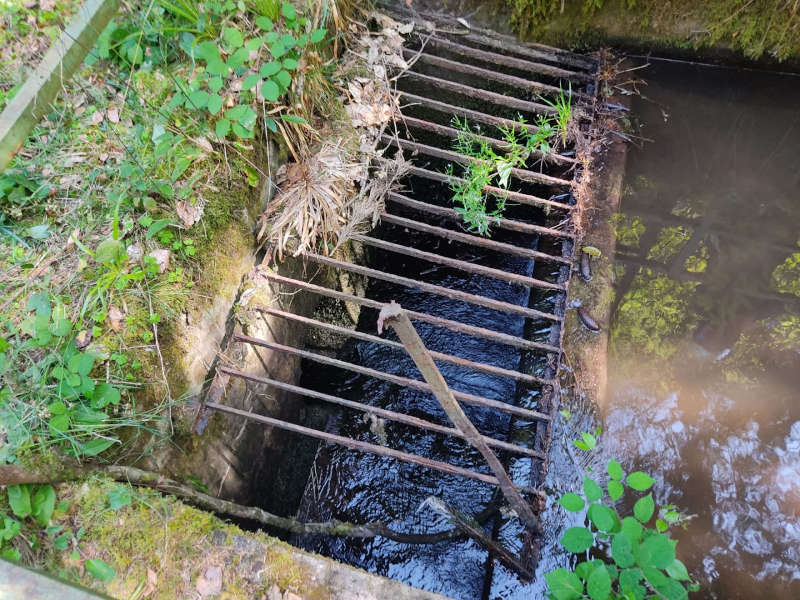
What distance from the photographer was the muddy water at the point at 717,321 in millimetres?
2600

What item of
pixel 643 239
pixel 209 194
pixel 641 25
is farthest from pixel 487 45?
pixel 209 194

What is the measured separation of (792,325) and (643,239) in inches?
42.3

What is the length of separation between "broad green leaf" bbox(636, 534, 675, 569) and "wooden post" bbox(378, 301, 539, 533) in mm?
589

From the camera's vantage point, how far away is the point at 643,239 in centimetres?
336

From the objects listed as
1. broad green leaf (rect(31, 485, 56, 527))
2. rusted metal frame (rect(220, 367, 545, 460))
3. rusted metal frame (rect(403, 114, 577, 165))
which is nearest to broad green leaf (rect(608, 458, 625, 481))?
rusted metal frame (rect(220, 367, 545, 460))

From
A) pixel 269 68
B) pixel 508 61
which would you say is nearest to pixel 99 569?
pixel 269 68

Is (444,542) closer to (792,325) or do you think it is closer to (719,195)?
(792,325)

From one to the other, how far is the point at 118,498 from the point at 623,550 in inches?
74.7

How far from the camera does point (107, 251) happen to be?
2049mm

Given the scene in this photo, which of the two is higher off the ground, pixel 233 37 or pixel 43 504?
pixel 233 37

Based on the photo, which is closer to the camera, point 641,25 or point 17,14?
point 17,14

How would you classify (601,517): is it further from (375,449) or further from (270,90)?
(270,90)

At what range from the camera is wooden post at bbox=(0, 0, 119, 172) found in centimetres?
195

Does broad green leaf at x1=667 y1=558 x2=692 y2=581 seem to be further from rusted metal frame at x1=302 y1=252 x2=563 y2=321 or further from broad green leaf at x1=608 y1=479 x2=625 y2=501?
rusted metal frame at x1=302 y1=252 x2=563 y2=321
